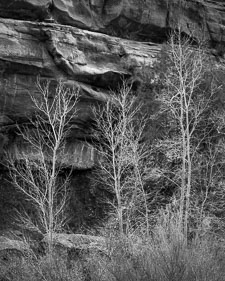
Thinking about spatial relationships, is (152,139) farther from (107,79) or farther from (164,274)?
(164,274)

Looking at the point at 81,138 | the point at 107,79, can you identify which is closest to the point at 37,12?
the point at 107,79

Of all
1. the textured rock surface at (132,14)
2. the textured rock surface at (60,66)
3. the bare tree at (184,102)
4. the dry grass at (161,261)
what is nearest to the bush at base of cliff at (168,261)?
the dry grass at (161,261)

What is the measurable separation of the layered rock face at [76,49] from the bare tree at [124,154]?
3.94 ft

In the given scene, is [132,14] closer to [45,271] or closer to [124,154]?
[124,154]

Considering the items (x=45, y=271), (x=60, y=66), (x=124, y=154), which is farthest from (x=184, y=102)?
(x=45, y=271)

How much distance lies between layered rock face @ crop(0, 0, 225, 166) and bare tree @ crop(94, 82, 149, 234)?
1201 mm

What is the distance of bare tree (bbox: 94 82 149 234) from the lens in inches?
582

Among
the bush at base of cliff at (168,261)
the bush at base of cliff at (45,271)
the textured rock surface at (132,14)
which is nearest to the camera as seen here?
the bush at base of cliff at (168,261)

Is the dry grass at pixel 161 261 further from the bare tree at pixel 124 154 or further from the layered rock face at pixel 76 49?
the layered rock face at pixel 76 49

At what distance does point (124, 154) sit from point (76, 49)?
231 inches

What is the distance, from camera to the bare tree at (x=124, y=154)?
14773mm

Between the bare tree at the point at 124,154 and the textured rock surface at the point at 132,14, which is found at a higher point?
the textured rock surface at the point at 132,14

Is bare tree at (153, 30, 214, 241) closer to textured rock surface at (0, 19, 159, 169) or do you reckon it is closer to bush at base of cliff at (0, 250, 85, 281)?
textured rock surface at (0, 19, 159, 169)

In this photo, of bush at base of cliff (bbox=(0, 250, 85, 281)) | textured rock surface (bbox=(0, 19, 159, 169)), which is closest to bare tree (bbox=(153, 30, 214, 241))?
textured rock surface (bbox=(0, 19, 159, 169))
